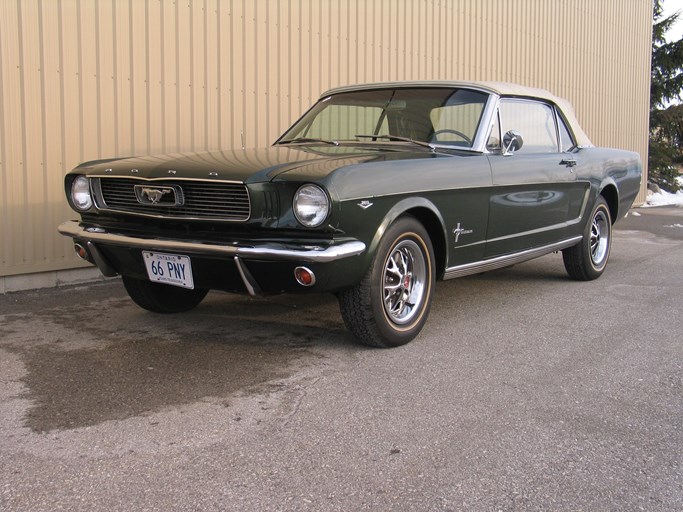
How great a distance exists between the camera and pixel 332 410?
3.33 metres

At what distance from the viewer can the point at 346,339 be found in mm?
4520

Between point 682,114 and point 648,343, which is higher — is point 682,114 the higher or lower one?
the higher one

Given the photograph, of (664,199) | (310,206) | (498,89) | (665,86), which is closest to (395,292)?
(310,206)

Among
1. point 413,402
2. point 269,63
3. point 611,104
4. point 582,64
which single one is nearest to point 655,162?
point 611,104

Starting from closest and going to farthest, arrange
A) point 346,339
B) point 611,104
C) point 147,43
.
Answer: point 346,339, point 147,43, point 611,104

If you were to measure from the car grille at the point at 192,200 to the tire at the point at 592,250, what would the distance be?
11.6ft

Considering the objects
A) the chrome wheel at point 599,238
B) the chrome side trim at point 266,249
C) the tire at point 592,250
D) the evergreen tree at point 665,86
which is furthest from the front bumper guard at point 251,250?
the evergreen tree at point 665,86

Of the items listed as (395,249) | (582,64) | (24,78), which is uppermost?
(582,64)

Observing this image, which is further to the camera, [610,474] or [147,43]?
[147,43]

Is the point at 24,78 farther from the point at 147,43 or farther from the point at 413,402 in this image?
the point at 413,402

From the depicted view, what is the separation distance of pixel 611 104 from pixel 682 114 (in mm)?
9772

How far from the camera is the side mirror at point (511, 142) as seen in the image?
5.18 meters

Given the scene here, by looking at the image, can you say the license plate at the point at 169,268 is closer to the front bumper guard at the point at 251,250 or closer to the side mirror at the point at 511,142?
the front bumper guard at the point at 251,250

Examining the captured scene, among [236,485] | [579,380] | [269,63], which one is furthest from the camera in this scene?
[269,63]
